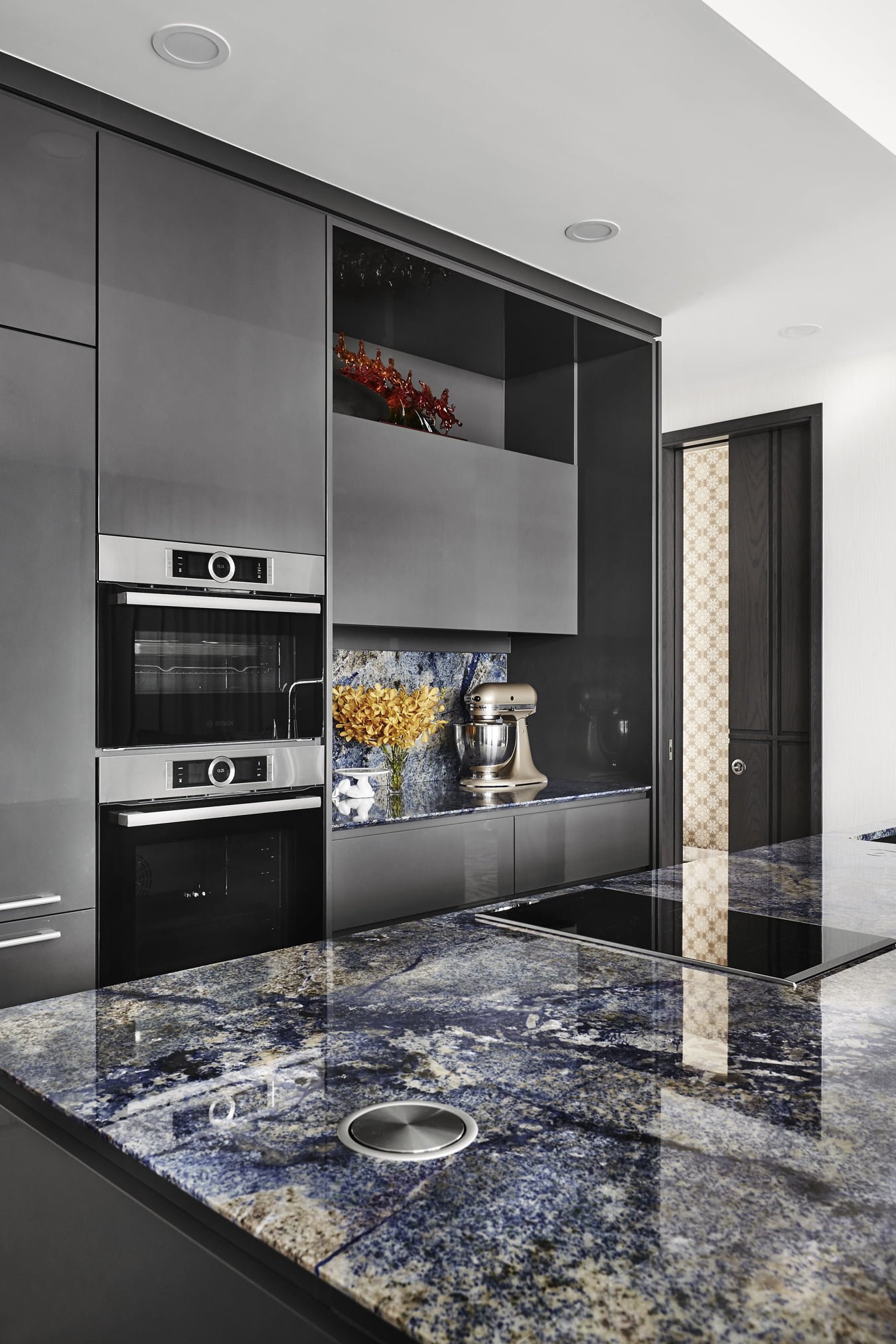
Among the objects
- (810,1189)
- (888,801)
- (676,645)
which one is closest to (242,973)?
(810,1189)

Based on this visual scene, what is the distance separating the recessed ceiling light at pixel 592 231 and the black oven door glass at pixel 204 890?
5.73ft

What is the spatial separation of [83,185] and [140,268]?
19 centimetres

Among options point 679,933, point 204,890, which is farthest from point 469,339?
point 679,933

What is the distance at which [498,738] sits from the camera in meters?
3.57

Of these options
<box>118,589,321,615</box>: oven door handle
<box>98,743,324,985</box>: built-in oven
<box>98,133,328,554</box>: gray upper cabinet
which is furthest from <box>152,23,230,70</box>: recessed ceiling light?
<box>98,743,324,985</box>: built-in oven

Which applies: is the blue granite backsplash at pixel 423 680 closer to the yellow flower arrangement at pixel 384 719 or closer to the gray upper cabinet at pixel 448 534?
the yellow flower arrangement at pixel 384 719

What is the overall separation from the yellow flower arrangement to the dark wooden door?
71.9 inches

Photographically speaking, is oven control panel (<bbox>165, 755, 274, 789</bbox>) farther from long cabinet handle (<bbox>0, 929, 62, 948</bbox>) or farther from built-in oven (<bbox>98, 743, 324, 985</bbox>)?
long cabinet handle (<bbox>0, 929, 62, 948</bbox>)

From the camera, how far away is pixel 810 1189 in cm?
70

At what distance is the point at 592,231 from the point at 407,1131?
2707 mm

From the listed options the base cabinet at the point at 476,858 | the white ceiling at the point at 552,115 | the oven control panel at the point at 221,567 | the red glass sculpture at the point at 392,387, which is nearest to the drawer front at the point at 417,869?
the base cabinet at the point at 476,858

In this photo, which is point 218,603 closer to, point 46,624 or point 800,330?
point 46,624

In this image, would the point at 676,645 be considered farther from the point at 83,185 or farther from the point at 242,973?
the point at 242,973

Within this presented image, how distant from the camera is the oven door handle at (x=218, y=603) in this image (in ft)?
7.49
